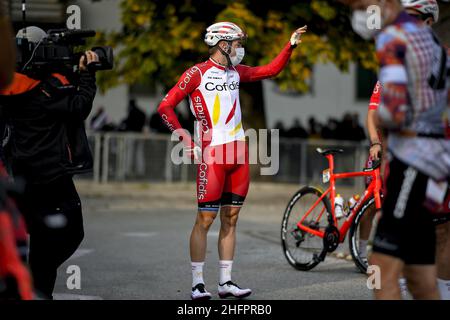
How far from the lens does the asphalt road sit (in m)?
8.26

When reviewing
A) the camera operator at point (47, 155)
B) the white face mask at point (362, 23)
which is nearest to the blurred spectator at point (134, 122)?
the camera operator at point (47, 155)

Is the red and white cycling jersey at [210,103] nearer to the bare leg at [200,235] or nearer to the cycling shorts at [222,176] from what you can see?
the cycling shorts at [222,176]

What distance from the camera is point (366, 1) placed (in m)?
4.89

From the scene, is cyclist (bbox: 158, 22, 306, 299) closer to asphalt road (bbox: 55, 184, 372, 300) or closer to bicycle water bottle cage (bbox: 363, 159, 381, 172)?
asphalt road (bbox: 55, 184, 372, 300)

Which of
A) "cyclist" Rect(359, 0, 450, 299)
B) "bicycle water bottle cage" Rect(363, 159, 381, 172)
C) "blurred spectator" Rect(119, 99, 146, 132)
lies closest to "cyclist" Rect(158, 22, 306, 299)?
"cyclist" Rect(359, 0, 450, 299)

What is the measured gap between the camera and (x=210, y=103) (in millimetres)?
7816

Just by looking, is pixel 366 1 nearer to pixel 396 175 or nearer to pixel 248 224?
pixel 396 175

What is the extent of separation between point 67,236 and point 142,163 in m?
15.1

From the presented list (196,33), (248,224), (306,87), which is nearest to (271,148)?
(306,87)

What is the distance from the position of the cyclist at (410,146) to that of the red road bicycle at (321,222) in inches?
151

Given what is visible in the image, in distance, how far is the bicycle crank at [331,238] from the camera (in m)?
9.12

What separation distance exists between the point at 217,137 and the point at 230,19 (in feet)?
38.6

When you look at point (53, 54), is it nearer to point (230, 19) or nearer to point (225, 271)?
point (225, 271)
